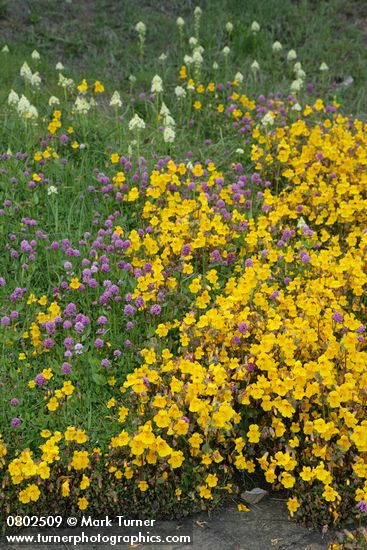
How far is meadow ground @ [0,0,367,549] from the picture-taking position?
11.7 ft

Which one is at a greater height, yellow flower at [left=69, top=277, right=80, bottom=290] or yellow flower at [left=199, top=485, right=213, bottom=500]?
yellow flower at [left=69, top=277, right=80, bottom=290]

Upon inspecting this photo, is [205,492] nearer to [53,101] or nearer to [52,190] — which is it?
[52,190]

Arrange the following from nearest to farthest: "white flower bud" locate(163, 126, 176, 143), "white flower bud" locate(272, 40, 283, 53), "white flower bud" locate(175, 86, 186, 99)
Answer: "white flower bud" locate(163, 126, 176, 143) < "white flower bud" locate(175, 86, 186, 99) < "white flower bud" locate(272, 40, 283, 53)

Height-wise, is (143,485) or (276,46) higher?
(276,46)

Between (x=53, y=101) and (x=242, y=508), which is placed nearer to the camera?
(x=242, y=508)

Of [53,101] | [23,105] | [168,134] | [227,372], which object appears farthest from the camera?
Result: [53,101]

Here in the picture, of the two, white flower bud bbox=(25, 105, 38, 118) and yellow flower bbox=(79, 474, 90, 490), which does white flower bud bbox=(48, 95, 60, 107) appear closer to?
white flower bud bbox=(25, 105, 38, 118)

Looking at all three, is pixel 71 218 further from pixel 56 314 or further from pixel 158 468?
pixel 158 468

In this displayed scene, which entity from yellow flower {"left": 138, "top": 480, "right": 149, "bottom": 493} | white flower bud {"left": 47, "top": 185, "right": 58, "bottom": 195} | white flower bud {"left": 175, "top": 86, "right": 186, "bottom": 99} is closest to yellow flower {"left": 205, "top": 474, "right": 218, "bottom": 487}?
yellow flower {"left": 138, "top": 480, "right": 149, "bottom": 493}

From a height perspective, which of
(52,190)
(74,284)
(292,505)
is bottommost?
(292,505)

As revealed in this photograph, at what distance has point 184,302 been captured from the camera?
182 inches

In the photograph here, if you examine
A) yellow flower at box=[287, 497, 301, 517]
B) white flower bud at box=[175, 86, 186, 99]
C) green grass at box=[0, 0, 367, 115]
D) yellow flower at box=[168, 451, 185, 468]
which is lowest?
yellow flower at box=[287, 497, 301, 517]

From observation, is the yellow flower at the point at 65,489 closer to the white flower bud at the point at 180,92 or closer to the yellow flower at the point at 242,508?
the yellow flower at the point at 242,508

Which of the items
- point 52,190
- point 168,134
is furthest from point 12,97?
point 168,134
